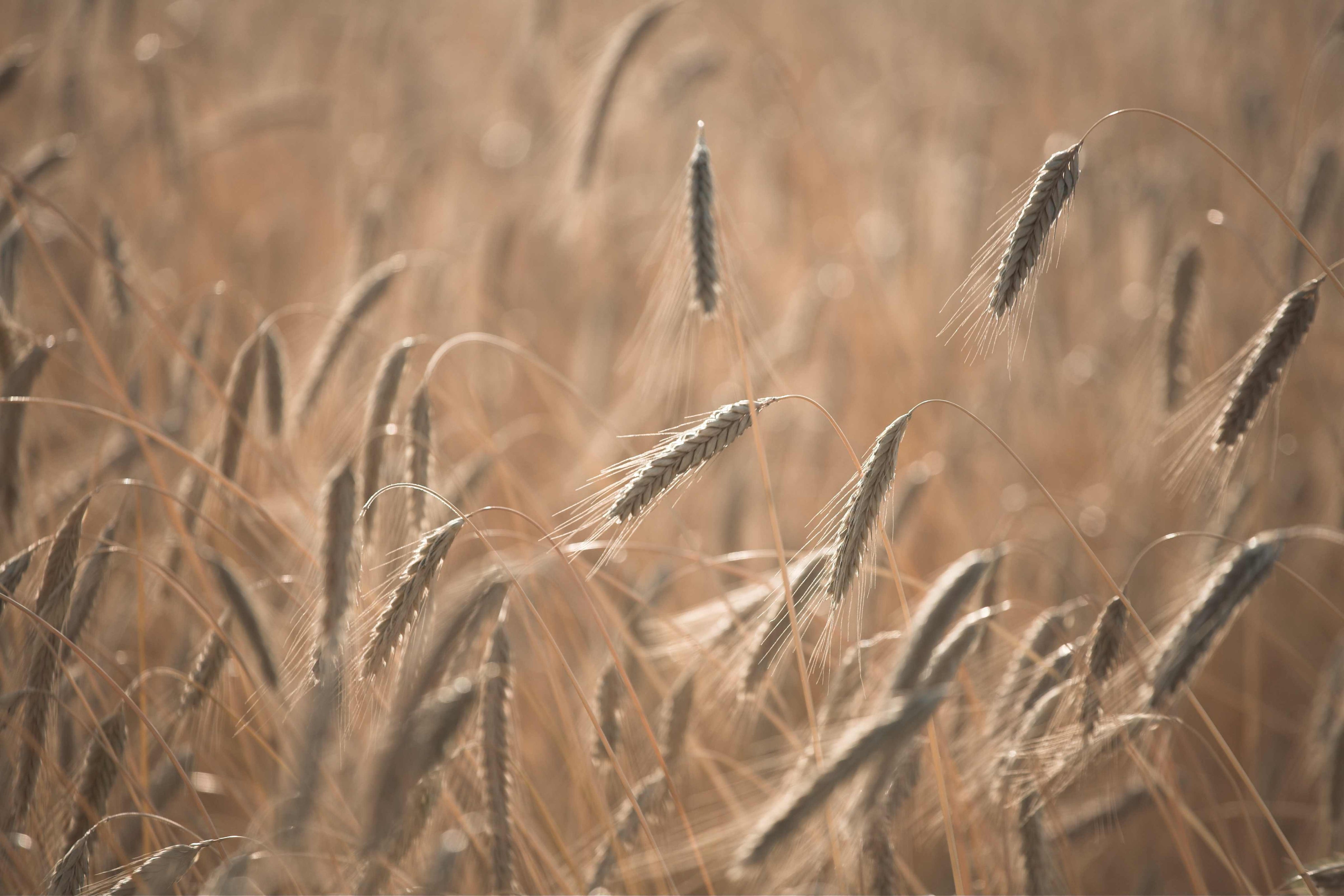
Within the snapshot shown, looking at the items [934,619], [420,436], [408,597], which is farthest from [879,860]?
[420,436]

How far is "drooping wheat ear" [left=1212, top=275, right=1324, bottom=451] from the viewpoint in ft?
3.69

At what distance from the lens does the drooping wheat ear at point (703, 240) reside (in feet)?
3.86

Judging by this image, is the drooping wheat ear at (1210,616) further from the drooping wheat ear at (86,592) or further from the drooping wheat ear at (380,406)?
the drooping wheat ear at (86,592)

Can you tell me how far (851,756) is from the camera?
715mm

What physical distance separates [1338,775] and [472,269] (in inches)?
119

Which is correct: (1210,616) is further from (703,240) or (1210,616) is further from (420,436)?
(420,436)

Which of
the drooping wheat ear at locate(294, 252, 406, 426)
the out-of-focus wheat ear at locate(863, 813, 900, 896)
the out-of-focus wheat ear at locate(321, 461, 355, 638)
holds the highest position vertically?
the drooping wheat ear at locate(294, 252, 406, 426)

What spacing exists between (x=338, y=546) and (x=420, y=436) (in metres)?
0.32

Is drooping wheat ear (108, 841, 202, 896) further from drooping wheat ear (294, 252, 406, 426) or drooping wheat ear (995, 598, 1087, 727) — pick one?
drooping wheat ear (995, 598, 1087, 727)

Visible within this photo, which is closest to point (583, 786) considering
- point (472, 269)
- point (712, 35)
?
point (472, 269)

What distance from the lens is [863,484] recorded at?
972 millimetres

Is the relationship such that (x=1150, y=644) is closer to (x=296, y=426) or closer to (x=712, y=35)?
(x=296, y=426)

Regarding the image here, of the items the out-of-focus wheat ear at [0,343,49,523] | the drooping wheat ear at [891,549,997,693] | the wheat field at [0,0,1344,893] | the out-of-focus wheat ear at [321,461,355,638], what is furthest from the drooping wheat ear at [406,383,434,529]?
the drooping wheat ear at [891,549,997,693]

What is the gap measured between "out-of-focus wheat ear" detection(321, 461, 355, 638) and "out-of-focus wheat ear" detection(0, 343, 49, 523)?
0.74 m
